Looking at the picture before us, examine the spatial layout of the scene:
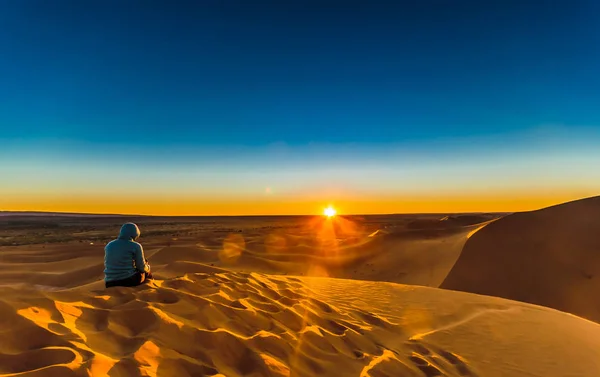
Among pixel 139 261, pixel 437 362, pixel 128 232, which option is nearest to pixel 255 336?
pixel 437 362

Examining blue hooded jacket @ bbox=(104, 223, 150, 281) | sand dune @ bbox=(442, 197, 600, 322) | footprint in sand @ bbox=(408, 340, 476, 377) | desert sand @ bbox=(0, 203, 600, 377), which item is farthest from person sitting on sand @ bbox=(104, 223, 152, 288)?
sand dune @ bbox=(442, 197, 600, 322)

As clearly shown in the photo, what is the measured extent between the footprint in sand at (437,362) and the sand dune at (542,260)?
27.8 ft

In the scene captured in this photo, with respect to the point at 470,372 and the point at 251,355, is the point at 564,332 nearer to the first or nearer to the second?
the point at 470,372

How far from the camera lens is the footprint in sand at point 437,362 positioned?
4664 millimetres

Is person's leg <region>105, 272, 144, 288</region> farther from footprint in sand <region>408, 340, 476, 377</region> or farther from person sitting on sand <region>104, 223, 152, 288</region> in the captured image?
footprint in sand <region>408, 340, 476, 377</region>

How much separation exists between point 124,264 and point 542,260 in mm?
13549

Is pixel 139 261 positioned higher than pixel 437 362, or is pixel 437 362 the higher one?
pixel 139 261

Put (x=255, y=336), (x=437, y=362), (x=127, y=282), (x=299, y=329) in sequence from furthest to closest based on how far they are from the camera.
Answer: (x=127, y=282), (x=299, y=329), (x=437, y=362), (x=255, y=336)

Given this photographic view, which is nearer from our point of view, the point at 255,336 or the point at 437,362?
the point at 255,336

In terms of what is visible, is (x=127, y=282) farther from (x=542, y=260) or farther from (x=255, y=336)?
(x=542, y=260)

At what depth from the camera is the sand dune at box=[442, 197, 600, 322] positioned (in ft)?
39.6

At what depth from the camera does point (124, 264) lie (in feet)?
20.8

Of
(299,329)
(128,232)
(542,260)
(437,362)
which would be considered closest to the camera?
(437,362)

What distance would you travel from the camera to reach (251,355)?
4086 millimetres
